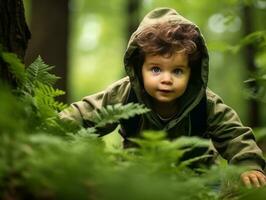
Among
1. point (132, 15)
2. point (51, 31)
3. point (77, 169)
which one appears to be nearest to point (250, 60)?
point (132, 15)

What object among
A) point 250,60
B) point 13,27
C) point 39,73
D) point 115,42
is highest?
point 13,27

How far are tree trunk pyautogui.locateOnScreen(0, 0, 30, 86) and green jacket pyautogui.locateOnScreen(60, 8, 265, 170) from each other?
30.0 inches

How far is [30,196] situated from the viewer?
1636 millimetres

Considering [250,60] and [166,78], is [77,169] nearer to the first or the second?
[166,78]

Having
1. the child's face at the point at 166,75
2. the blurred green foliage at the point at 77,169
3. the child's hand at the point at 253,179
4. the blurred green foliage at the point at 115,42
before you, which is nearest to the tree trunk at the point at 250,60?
the blurred green foliage at the point at 115,42

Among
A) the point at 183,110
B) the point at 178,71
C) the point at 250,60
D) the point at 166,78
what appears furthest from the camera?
the point at 250,60

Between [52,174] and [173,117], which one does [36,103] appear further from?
[173,117]

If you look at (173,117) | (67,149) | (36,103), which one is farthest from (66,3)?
(67,149)

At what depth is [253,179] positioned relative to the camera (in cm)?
294

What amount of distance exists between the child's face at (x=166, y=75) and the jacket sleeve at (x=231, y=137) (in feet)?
0.92

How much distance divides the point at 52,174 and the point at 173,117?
7.57 ft

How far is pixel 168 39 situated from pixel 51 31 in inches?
221

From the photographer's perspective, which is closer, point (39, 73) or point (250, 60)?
point (39, 73)

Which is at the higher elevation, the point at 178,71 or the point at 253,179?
the point at 178,71
